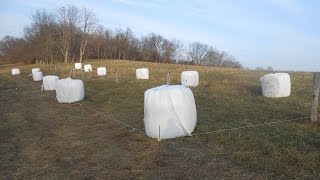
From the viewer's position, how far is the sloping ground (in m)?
7.97

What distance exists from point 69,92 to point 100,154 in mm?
10714

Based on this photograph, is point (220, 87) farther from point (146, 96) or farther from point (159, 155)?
point (159, 155)

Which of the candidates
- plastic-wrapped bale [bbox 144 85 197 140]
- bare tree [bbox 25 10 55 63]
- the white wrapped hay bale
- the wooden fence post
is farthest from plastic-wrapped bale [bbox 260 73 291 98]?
bare tree [bbox 25 10 55 63]

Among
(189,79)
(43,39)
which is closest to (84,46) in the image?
(43,39)

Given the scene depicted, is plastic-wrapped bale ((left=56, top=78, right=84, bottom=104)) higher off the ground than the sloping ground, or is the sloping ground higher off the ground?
plastic-wrapped bale ((left=56, top=78, right=84, bottom=104))

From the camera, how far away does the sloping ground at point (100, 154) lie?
7.97 metres

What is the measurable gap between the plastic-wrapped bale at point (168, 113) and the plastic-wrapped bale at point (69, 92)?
32.0 ft

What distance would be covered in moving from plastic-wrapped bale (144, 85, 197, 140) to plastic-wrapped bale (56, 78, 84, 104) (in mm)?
9759

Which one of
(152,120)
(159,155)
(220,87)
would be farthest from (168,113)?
(220,87)

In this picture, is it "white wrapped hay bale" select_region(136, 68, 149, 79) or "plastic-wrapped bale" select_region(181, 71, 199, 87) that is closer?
"plastic-wrapped bale" select_region(181, 71, 199, 87)

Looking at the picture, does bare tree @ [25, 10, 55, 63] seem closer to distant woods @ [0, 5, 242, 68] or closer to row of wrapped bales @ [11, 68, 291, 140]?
distant woods @ [0, 5, 242, 68]

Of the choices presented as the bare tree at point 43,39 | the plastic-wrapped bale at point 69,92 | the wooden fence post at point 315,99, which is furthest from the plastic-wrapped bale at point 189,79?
the bare tree at point 43,39

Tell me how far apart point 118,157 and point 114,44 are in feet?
300

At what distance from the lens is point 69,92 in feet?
64.6
